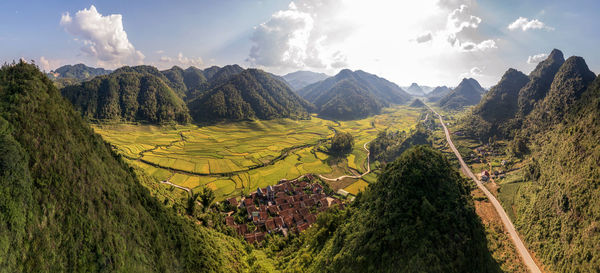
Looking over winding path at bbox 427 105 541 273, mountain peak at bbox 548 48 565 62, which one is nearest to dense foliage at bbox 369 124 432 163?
winding path at bbox 427 105 541 273

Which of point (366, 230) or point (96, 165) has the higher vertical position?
point (96, 165)

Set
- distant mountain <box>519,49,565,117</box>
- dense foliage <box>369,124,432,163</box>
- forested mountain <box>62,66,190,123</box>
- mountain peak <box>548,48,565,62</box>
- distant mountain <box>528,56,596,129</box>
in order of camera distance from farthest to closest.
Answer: forested mountain <box>62,66,190,123</box> < mountain peak <box>548,48,565,62</box> < distant mountain <box>519,49,565,117</box> < dense foliage <box>369,124,432,163</box> < distant mountain <box>528,56,596,129</box>

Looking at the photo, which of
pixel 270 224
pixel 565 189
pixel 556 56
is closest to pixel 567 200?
pixel 565 189

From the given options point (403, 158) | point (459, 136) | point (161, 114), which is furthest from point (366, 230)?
point (161, 114)

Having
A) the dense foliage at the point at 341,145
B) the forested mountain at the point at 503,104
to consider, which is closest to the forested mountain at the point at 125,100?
the dense foliage at the point at 341,145

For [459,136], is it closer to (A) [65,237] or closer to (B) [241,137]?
(B) [241,137]

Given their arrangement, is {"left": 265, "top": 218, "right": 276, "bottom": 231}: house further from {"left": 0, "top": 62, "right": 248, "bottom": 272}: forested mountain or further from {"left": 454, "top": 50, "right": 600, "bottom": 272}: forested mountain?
{"left": 454, "top": 50, "right": 600, "bottom": 272}: forested mountain

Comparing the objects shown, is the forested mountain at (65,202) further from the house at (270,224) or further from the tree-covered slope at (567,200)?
the tree-covered slope at (567,200)
